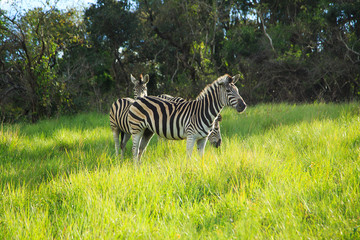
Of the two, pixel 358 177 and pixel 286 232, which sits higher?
pixel 358 177

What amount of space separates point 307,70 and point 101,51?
1138cm

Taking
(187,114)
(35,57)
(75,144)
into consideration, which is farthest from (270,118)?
(35,57)

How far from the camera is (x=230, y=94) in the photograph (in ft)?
17.2

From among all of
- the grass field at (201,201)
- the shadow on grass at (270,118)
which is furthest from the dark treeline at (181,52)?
the grass field at (201,201)

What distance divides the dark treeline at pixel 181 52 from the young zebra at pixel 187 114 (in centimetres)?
720

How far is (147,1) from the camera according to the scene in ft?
61.4

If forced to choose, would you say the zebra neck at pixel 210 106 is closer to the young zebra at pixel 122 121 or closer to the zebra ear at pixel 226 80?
the zebra ear at pixel 226 80

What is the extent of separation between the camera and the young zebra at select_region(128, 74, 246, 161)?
17.3 feet

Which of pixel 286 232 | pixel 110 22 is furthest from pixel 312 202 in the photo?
pixel 110 22

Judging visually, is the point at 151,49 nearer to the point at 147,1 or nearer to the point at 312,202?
the point at 147,1

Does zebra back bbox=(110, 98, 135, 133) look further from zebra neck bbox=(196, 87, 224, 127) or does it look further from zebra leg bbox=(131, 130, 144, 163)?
zebra neck bbox=(196, 87, 224, 127)

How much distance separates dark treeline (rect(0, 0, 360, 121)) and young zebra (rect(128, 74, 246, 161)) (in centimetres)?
720

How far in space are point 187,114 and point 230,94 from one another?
888 millimetres

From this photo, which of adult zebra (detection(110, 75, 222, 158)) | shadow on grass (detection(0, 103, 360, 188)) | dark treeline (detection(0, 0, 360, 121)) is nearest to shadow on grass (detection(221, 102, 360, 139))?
shadow on grass (detection(0, 103, 360, 188))
